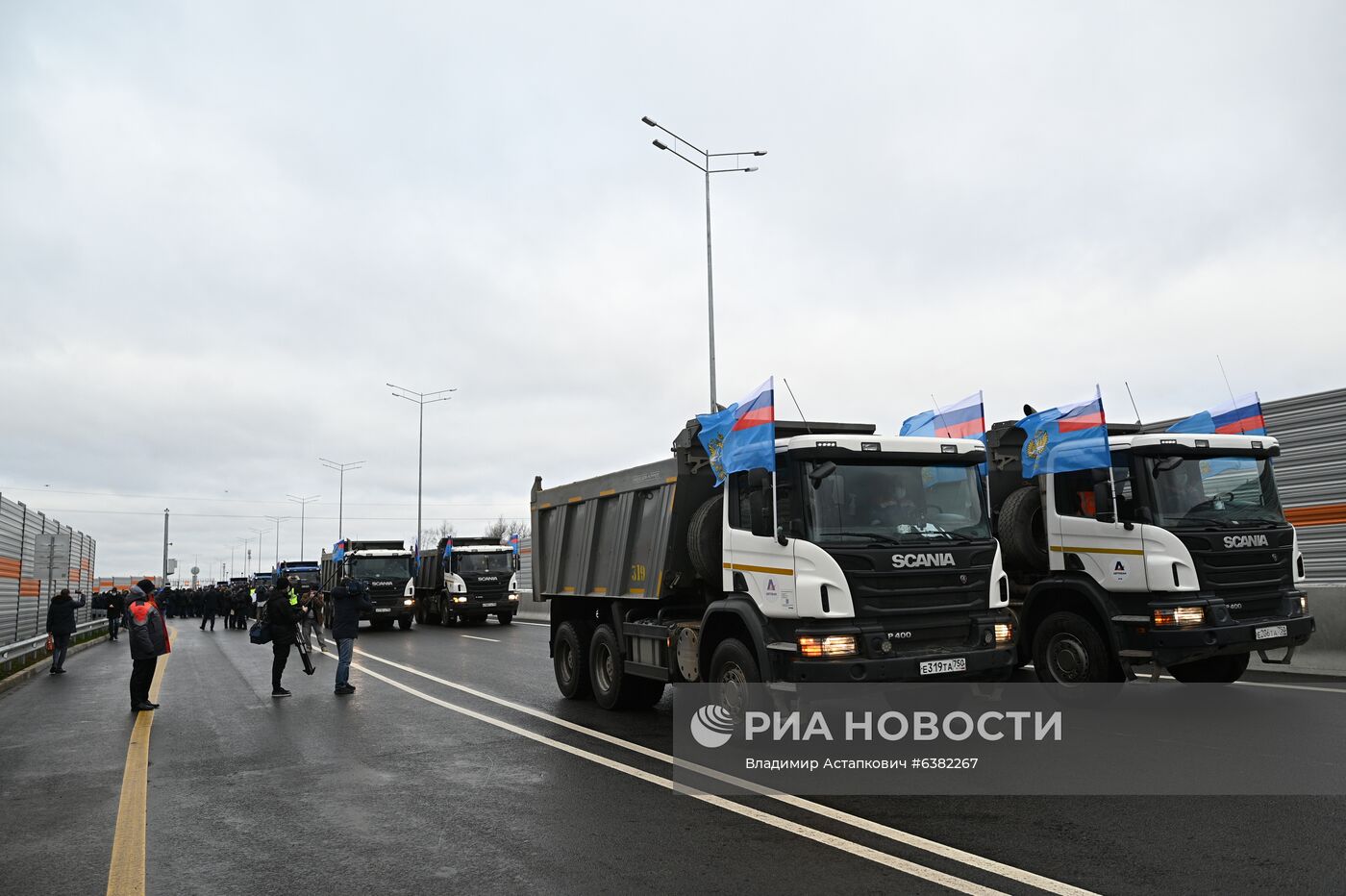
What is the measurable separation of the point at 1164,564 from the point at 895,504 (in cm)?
303

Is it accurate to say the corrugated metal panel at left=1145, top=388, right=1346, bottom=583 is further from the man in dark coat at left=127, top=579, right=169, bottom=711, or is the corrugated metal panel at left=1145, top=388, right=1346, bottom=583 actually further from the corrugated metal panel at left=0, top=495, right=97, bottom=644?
the corrugated metal panel at left=0, top=495, right=97, bottom=644

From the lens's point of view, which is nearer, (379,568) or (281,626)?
(281,626)

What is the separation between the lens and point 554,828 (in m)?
5.84

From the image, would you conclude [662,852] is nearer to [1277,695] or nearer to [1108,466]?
[1108,466]

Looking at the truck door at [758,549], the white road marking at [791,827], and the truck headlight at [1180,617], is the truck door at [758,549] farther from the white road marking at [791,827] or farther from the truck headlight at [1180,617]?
the truck headlight at [1180,617]

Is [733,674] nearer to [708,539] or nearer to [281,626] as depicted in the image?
[708,539]

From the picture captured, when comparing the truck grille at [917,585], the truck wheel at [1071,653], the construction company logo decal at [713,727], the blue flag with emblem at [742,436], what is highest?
the blue flag with emblem at [742,436]

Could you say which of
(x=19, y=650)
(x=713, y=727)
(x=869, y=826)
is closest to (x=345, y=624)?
(x=713, y=727)

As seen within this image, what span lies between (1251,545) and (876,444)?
14.2 feet


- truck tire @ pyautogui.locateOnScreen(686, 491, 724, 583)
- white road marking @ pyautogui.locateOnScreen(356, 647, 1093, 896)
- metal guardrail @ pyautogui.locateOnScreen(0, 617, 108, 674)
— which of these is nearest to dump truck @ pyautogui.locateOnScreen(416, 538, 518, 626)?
metal guardrail @ pyautogui.locateOnScreen(0, 617, 108, 674)

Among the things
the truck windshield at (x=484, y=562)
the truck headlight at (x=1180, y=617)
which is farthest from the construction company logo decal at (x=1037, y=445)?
the truck windshield at (x=484, y=562)

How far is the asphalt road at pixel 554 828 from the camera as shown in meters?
4.80

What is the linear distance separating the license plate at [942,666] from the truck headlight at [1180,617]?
2603 mm

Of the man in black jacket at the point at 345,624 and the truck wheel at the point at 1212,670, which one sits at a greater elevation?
the man in black jacket at the point at 345,624
